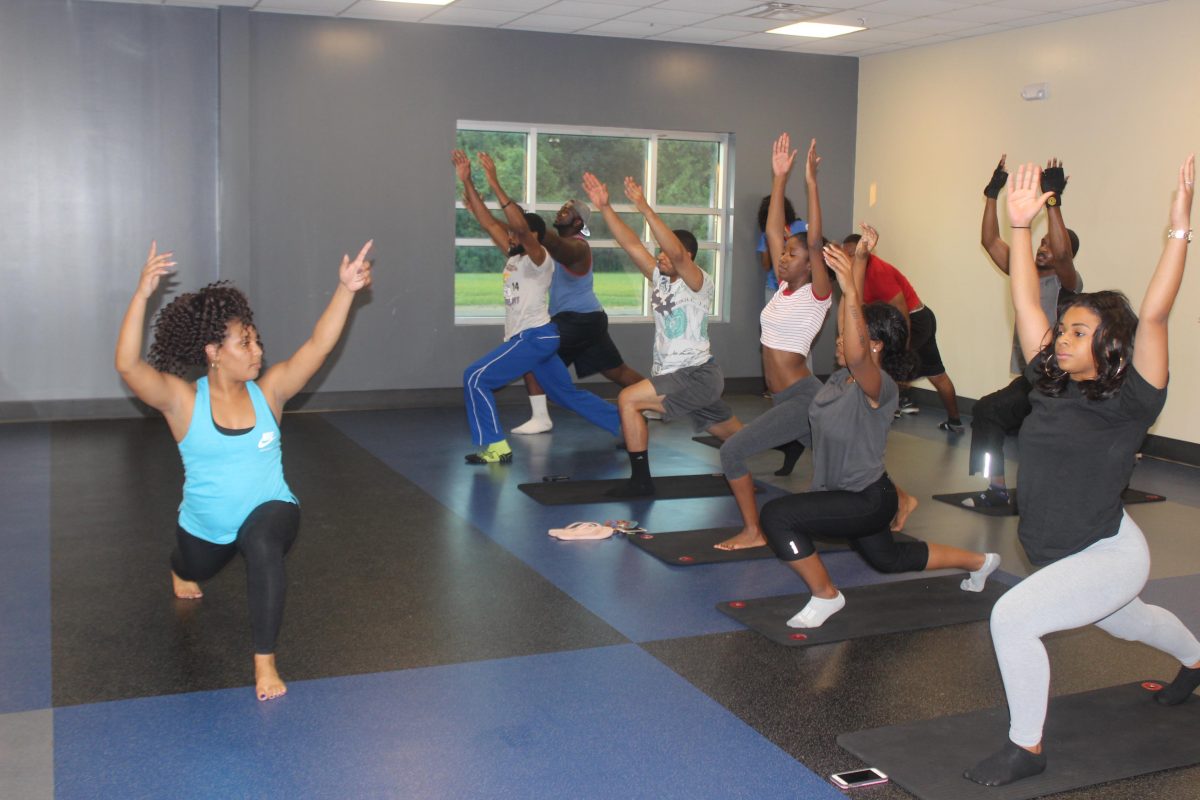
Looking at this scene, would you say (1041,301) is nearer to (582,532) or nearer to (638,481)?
(638,481)

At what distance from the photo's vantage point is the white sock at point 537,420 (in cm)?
795

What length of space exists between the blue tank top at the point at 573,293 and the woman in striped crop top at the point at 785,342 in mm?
2052

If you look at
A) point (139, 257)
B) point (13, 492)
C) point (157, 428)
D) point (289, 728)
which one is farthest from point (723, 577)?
point (139, 257)

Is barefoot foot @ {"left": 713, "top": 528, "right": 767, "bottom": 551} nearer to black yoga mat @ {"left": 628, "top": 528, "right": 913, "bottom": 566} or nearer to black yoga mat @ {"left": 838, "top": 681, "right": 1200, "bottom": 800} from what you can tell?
black yoga mat @ {"left": 628, "top": 528, "right": 913, "bottom": 566}

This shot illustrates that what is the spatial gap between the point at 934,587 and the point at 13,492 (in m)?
4.54

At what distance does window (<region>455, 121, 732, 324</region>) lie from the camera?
9133mm

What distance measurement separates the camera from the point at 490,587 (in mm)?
4539

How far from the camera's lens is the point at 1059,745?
3.16m

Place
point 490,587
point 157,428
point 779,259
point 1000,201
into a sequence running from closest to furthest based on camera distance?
point 490,587 → point 779,259 → point 157,428 → point 1000,201

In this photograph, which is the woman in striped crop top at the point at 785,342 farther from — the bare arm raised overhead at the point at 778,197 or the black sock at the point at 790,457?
the black sock at the point at 790,457

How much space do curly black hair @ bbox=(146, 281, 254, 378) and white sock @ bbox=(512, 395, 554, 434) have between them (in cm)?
440

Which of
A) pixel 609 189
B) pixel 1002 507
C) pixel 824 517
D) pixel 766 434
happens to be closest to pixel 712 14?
pixel 609 189

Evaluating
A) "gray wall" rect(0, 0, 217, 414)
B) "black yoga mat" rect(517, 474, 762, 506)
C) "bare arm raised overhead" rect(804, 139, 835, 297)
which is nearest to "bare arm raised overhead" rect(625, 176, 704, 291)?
"bare arm raised overhead" rect(804, 139, 835, 297)

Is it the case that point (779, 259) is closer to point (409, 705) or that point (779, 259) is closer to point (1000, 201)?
point (409, 705)
